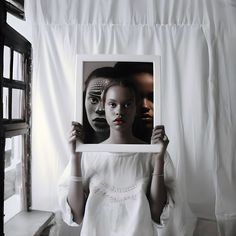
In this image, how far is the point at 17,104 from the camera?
1130 millimetres

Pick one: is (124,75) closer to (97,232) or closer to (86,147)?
(86,147)

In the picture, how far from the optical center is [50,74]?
111 centimetres

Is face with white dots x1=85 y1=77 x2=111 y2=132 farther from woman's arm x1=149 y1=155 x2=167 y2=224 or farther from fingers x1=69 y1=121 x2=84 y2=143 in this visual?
woman's arm x1=149 y1=155 x2=167 y2=224

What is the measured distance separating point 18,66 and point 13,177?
1.54ft

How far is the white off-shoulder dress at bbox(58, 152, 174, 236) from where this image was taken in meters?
0.91

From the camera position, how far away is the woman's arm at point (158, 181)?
2.97ft

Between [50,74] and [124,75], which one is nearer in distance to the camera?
[124,75]

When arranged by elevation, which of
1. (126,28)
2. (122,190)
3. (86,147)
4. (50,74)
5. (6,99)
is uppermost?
(126,28)

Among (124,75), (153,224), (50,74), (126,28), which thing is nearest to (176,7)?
(126,28)

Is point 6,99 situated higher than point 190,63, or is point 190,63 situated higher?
point 190,63

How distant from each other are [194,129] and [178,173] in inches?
7.5

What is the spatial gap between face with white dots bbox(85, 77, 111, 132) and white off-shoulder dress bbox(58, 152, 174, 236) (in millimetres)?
129

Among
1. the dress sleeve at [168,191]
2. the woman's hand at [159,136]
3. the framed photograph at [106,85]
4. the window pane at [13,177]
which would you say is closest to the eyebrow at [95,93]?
the framed photograph at [106,85]

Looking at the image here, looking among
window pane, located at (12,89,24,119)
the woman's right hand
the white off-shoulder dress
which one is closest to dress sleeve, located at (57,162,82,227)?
the white off-shoulder dress
